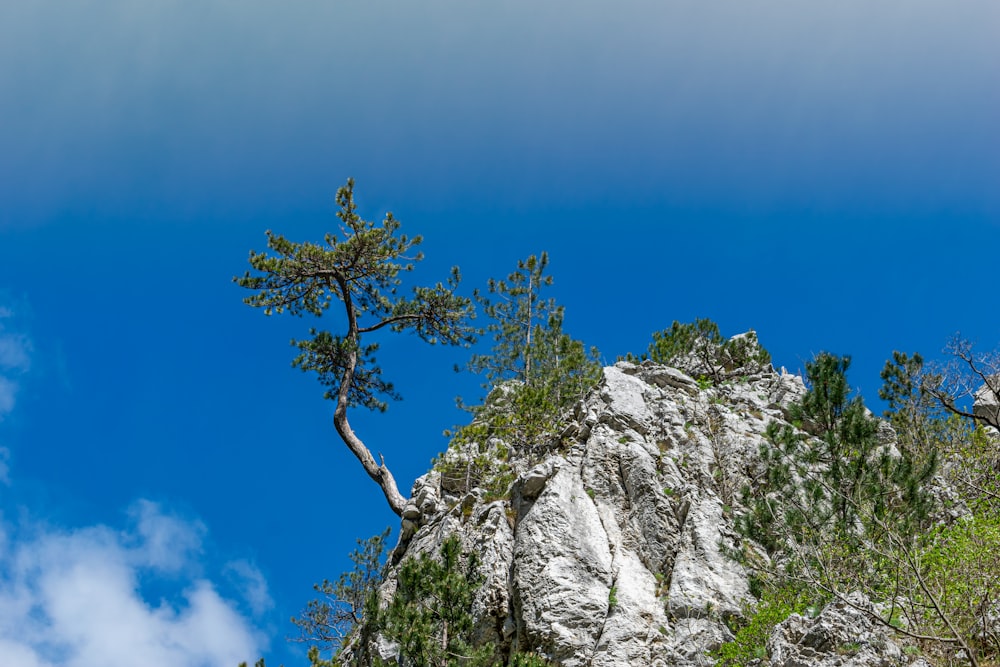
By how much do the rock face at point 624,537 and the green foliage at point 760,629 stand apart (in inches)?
22.6

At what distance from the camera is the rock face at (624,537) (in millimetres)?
13102

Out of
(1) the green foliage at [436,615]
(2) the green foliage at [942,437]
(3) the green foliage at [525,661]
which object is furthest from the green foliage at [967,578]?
(1) the green foliage at [436,615]

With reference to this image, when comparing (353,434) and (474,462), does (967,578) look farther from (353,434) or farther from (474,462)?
(353,434)

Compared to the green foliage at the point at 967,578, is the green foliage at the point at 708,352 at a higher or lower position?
higher

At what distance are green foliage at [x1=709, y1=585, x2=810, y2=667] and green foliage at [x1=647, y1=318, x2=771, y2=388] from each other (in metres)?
12.6

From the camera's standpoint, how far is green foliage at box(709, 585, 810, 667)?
12016 mm

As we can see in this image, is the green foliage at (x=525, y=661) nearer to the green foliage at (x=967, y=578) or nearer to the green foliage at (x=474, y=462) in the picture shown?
the green foliage at (x=967, y=578)

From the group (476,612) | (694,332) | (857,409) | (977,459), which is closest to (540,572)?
(476,612)

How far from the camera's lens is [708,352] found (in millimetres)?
25375

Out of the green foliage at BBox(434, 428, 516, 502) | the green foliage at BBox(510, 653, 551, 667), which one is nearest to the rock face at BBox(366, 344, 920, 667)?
the green foliage at BBox(434, 428, 516, 502)

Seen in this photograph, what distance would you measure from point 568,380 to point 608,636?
37.1 ft

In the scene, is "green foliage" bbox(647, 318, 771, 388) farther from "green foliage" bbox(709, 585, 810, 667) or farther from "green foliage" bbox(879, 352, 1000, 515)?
"green foliage" bbox(709, 585, 810, 667)

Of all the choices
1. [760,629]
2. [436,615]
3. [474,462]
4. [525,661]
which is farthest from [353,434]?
[760,629]

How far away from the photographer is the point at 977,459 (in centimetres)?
1391
